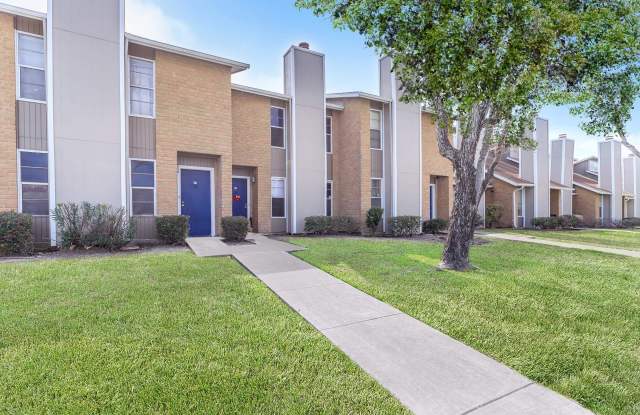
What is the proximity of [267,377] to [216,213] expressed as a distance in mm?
10256

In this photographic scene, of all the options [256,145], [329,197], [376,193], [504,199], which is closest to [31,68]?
[256,145]

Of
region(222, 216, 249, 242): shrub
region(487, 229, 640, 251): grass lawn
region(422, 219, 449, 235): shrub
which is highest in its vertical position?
region(222, 216, 249, 242): shrub

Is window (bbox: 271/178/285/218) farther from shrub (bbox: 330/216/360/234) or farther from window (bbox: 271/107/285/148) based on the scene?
shrub (bbox: 330/216/360/234)

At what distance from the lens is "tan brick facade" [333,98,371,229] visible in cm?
1557

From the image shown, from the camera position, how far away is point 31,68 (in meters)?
9.59

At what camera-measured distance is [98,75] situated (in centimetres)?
1003

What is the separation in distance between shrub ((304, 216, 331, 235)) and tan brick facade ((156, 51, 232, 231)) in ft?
11.3

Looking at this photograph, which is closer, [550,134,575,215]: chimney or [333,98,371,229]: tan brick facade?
[333,98,371,229]: tan brick facade

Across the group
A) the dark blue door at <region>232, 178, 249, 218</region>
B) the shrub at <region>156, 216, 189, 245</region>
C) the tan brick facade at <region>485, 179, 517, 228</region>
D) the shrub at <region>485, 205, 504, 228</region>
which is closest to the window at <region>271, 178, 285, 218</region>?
the dark blue door at <region>232, 178, 249, 218</region>

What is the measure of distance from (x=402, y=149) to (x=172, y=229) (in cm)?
1139

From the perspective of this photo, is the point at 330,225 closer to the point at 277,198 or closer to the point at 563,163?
the point at 277,198

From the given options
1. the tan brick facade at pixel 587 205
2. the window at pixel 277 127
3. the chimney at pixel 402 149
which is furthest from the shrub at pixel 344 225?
the tan brick facade at pixel 587 205

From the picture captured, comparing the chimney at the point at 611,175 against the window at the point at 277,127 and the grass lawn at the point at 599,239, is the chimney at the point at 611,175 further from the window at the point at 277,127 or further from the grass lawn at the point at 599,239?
the window at the point at 277,127

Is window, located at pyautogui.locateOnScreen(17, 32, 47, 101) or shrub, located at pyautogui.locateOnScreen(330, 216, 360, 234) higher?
window, located at pyautogui.locateOnScreen(17, 32, 47, 101)
